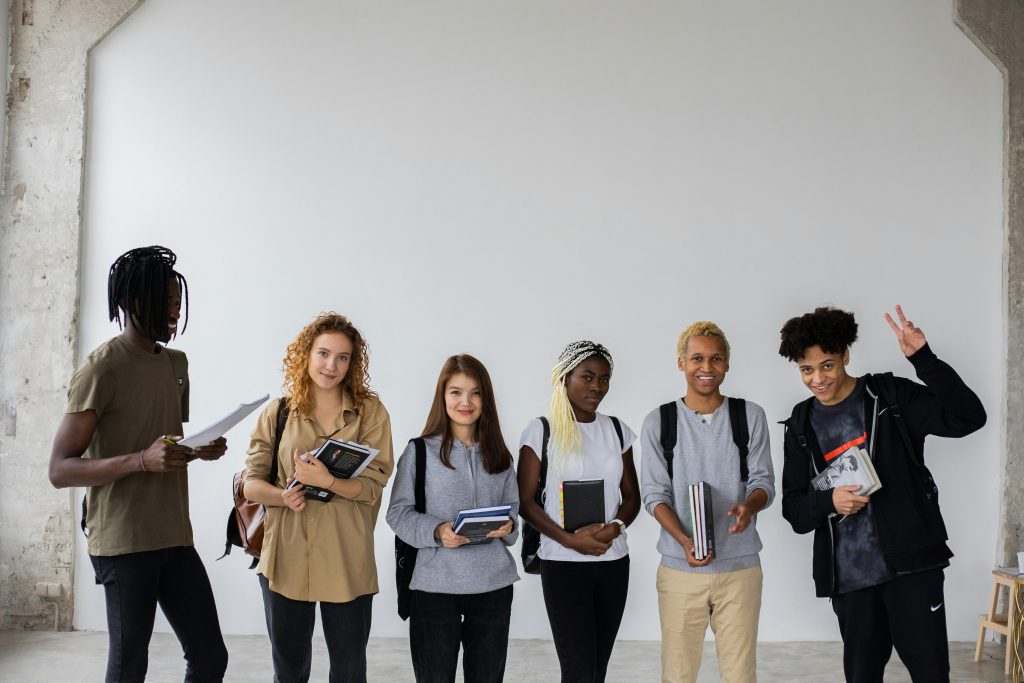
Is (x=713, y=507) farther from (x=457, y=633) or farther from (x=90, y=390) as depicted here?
(x=90, y=390)

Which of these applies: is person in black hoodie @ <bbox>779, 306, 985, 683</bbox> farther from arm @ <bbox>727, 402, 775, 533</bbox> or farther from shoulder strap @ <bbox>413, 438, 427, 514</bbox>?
shoulder strap @ <bbox>413, 438, 427, 514</bbox>

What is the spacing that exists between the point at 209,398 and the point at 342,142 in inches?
70.4

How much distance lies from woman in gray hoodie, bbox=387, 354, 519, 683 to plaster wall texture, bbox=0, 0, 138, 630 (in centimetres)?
333

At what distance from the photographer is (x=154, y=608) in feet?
9.14

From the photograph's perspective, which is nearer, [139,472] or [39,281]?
[139,472]

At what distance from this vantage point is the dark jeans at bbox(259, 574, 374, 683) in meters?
2.92

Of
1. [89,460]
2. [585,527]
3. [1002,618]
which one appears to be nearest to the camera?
[89,460]

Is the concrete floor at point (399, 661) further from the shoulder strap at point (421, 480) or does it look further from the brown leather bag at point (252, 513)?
the shoulder strap at point (421, 480)

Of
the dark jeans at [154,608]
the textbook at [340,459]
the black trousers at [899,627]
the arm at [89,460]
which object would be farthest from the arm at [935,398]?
the dark jeans at [154,608]

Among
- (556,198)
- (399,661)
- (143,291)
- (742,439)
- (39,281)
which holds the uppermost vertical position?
(556,198)

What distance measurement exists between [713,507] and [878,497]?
1.84 feet

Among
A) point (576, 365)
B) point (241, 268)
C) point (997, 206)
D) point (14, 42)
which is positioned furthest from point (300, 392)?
point (997, 206)

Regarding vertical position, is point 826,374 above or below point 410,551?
above

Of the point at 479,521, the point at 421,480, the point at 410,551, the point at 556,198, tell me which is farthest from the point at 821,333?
the point at 556,198
